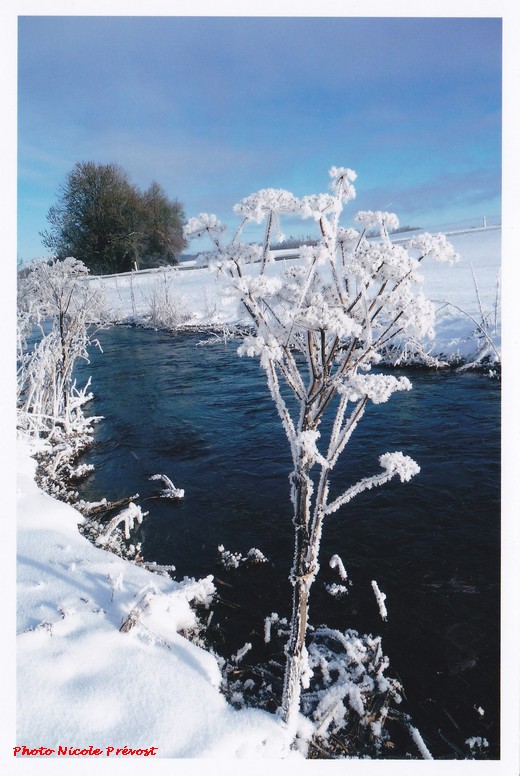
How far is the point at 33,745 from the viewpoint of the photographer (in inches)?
118

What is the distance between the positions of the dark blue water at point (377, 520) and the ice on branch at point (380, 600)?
0.21ft

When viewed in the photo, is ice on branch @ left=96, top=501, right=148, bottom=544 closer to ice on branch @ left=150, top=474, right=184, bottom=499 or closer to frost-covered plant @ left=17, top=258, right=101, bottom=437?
ice on branch @ left=150, top=474, right=184, bottom=499

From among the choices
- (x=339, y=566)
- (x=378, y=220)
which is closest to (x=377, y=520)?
(x=339, y=566)

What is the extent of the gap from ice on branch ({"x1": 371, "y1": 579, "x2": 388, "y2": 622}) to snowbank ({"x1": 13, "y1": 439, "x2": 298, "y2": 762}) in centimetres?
148

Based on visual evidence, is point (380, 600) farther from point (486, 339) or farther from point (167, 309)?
point (167, 309)

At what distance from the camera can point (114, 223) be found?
17.9 m

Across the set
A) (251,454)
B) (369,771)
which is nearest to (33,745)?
(369,771)

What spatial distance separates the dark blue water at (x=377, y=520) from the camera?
Result: 3.62 metres

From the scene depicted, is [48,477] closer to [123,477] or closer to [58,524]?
[123,477]

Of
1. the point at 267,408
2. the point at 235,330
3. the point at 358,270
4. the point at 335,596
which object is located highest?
the point at 235,330

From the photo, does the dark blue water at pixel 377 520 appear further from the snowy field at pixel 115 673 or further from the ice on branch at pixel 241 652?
the snowy field at pixel 115 673

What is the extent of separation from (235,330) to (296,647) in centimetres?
1481

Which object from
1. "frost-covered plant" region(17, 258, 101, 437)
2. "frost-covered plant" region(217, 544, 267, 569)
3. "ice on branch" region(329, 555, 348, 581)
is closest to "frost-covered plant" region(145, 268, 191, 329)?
"frost-covered plant" region(17, 258, 101, 437)

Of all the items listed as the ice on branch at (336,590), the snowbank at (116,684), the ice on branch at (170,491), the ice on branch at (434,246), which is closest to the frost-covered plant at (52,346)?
the ice on branch at (170,491)
